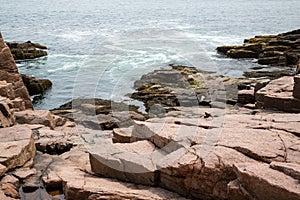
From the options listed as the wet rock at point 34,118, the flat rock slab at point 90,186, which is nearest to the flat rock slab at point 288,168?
the flat rock slab at point 90,186

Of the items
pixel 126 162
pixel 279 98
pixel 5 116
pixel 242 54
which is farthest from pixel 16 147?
pixel 242 54

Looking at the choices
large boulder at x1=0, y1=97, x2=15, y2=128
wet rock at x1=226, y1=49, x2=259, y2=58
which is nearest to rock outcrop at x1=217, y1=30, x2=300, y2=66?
wet rock at x1=226, y1=49, x2=259, y2=58

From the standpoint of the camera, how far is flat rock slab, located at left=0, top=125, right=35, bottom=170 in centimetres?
1165

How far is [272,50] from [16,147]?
3918cm

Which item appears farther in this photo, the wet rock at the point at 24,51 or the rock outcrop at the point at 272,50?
the wet rock at the point at 24,51

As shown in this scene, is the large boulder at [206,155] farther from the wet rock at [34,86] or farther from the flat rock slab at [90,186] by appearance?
the wet rock at [34,86]

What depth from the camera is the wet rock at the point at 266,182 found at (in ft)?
24.9

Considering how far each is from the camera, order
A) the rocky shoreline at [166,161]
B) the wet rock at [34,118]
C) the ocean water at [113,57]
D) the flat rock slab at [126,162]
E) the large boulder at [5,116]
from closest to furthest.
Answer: the rocky shoreline at [166,161] → the flat rock slab at [126,162] → the large boulder at [5,116] → the wet rock at [34,118] → the ocean water at [113,57]

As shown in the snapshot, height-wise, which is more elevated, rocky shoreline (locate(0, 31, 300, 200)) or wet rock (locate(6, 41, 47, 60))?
rocky shoreline (locate(0, 31, 300, 200))

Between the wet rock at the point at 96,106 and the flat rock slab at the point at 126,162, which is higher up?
the flat rock slab at the point at 126,162

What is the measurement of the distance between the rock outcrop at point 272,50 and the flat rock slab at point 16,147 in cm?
3279

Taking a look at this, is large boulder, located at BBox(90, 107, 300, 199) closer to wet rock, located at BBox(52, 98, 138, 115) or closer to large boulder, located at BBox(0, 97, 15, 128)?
large boulder, located at BBox(0, 97, 15, 128)

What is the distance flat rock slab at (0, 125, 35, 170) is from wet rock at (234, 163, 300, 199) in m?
6.86

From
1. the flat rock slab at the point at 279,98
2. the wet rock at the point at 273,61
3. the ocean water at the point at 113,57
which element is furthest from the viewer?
the wet rock at the point at 273,61
